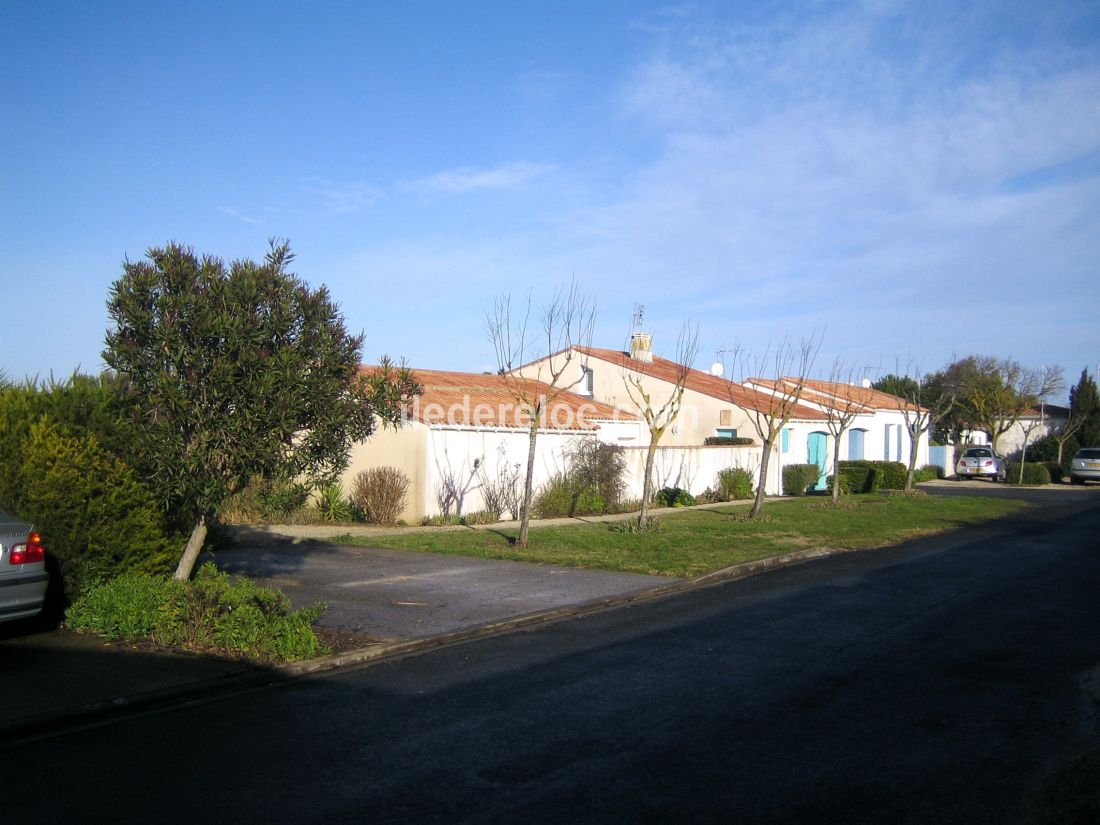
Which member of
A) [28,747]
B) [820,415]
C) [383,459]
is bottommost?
[28,747]

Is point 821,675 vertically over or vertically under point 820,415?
under

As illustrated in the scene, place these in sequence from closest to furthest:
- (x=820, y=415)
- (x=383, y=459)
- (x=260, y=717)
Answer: (x=260, y=717) < (x=383, y=459) < (x=820, y=415)

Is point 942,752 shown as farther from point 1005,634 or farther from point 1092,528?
point 1092,528

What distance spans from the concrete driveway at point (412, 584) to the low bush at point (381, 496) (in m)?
4.09

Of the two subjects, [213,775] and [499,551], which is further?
[499,551]

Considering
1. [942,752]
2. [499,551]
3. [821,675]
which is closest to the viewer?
[942,752]

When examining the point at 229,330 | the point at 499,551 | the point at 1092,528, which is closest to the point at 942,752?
the point at 229,330

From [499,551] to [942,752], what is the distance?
9.99 m

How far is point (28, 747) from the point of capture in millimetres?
5980

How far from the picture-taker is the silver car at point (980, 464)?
4169 cm

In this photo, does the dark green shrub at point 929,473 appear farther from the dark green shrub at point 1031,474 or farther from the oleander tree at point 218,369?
the oleander tree at point 218,369

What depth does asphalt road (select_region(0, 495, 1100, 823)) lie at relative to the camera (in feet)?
16.6

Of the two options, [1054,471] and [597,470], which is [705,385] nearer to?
[597,470]

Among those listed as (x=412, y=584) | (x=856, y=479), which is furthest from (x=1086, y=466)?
(x=412, y=584)
